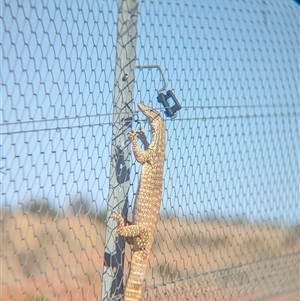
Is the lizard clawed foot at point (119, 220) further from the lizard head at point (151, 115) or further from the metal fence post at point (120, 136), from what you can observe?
the lizard head at point (151, 115)

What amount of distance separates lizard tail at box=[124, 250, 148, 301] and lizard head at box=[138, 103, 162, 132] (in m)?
0.68

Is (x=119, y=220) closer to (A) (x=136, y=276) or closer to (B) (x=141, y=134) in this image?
(A) (x=136, y=276)

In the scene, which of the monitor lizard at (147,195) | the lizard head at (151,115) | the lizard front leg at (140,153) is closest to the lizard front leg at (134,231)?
the monitor lizard at (147,195)

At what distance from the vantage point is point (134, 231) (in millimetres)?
3312

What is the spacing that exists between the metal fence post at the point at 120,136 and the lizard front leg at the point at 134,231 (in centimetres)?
3

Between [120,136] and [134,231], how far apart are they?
1.96 ft

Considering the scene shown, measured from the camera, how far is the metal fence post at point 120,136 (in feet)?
9.59

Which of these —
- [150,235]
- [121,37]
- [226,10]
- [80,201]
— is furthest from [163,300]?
[226,10]

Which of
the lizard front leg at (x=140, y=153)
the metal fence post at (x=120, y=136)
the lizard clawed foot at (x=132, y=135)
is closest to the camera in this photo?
the metal fence post at (x=120, y=136)

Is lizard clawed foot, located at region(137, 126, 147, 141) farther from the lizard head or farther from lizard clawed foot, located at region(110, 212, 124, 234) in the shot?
lizard clawed foot, located at region(110, 212, 124, 234)

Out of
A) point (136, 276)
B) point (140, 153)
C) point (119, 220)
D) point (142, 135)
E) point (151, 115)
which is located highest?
point (151, 115)

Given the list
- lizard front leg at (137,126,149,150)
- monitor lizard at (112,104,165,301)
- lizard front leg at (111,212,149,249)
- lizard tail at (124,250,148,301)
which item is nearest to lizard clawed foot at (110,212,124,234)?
lizard front leg at (111,212,149,249)

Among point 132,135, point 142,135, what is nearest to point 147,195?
point 142,135

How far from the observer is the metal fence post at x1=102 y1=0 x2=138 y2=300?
2.92 m
